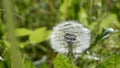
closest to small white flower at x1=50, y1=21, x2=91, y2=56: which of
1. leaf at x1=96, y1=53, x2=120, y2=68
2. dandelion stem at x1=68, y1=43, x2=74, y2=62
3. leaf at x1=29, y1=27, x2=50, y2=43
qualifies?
dandelion stem at x1=68, y1=43, x2=74, y2=62

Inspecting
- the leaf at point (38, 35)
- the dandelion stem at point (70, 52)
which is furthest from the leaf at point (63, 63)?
the leaf at point (38, 35)

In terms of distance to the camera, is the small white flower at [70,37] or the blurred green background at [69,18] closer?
the small white flower at [70,37]

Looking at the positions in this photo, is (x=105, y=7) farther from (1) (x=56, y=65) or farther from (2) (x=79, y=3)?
(1) (x=56, y=65)

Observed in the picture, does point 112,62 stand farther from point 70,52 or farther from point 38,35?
point 38,35

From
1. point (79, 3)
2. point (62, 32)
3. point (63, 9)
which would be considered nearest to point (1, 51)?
point (62, 32)

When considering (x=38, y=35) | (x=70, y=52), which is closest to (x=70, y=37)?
(x=70, y=52)

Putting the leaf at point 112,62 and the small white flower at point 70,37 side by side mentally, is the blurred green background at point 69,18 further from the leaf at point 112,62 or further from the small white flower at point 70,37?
the leaf at point 112,62
